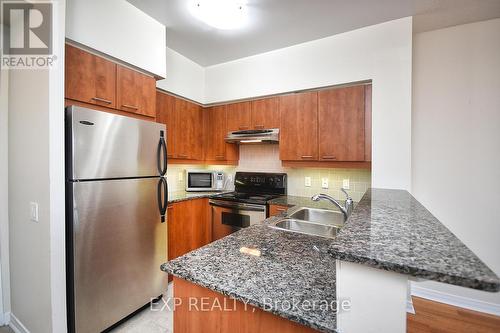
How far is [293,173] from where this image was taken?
9.95ft

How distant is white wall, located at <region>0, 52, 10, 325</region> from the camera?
186cm

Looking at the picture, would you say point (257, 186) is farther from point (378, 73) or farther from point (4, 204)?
point (4, 204)

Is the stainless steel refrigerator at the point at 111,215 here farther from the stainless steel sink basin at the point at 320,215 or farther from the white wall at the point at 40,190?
the stainless steel sink basin at the point at 320,215

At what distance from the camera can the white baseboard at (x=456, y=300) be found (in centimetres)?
212

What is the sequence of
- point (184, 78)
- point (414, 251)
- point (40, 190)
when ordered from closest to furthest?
point (414, 251), point (40, 190), point (184, 78)

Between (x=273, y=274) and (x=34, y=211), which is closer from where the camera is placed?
(x=273, y=274)

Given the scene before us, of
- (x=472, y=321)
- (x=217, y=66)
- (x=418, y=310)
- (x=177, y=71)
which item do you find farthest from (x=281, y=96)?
(x=472, y=321)

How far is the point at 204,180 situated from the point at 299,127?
151 centimetres

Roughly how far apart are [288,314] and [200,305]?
387mm

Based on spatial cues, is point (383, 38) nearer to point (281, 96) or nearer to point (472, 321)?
point (281, 96)

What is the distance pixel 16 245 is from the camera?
5.89 feet

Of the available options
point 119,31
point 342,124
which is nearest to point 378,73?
point 342,124

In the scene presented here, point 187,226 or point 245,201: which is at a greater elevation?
point 245,201

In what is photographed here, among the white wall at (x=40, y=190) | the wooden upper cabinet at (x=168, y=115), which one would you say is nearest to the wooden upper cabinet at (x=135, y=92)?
the wooden upper cabinet at (x=168, y=115)
